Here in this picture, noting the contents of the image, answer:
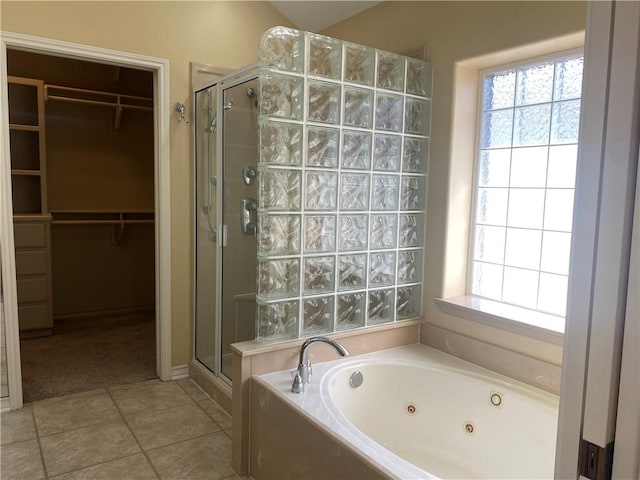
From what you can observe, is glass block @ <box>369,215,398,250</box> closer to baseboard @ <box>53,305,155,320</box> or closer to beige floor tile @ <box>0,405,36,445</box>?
beige floor tile @ <box>0,405,36,445</box>

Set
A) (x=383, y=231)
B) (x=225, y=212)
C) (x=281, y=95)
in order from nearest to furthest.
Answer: (x=281, y=95) → (x=383, y=231) → (x=225, y=212)

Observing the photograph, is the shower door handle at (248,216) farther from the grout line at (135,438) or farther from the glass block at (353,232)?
the grout line at (135,438)

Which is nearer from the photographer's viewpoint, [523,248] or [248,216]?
[523,248]

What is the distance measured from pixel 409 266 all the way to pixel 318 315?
2.09 ft

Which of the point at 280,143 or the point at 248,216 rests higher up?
the point at 280,143

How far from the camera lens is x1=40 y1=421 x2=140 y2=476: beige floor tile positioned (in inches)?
90.5

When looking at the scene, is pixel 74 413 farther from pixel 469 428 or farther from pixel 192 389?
pixel 469 428

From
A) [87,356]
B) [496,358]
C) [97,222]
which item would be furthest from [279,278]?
[97,222]

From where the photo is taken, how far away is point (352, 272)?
8.18ft

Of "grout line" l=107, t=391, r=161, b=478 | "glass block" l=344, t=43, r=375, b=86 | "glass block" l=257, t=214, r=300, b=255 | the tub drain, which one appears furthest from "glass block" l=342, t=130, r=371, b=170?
"grout line" l=107, t=391, r=161, b=478

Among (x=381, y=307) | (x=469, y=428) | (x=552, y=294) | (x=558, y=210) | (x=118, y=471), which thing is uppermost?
(x=558, y=210)

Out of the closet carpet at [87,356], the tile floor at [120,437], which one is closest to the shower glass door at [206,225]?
the tile floor at [120,437]

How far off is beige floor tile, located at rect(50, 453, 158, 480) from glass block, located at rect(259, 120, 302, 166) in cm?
153

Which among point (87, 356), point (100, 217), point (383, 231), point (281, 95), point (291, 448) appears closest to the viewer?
point (291, 448)
